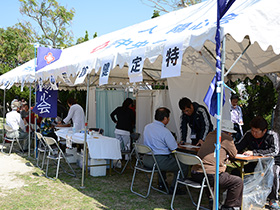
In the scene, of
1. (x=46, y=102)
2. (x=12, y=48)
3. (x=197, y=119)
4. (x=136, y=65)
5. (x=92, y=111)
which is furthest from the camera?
(x=12, y=48)

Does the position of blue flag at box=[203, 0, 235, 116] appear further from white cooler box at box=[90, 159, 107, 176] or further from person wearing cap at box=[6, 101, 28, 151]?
person wearing cap at box=[6, 101, 28, 151]

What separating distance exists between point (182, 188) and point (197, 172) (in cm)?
133

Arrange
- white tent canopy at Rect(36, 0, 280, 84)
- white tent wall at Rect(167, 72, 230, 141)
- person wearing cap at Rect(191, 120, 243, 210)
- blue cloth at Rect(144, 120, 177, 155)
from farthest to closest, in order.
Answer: white tent wall at Rect(167, 72, 230, 141)
blue cloth at Rect(144, 120, 177, 155)
person wearing cap at Rect(191, 120, 243, 210)
white tent canopy at Rect(36, 0, 280, 84)

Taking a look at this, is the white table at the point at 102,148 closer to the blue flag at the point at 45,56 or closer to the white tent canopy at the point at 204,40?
the white tent canopy at the point at 204,40

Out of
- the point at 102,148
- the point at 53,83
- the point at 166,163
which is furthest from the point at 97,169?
the point at 53,83

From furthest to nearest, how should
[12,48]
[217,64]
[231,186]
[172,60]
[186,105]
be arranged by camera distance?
[12,48]
[186,105]
[231,186]
[172,60]
[217,64]

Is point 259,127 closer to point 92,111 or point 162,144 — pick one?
point 162,144

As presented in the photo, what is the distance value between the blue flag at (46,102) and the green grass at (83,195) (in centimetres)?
185

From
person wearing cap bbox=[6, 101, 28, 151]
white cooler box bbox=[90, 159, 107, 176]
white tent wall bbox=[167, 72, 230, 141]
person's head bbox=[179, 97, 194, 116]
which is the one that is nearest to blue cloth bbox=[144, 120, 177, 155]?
person's head bbox=[179, 97, 194, 116]

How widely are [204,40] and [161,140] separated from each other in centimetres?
181

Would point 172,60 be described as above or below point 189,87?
above

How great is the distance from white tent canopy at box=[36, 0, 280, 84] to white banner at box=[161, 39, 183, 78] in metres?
0.05

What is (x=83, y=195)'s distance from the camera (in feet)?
14.4

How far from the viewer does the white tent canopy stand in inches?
110
